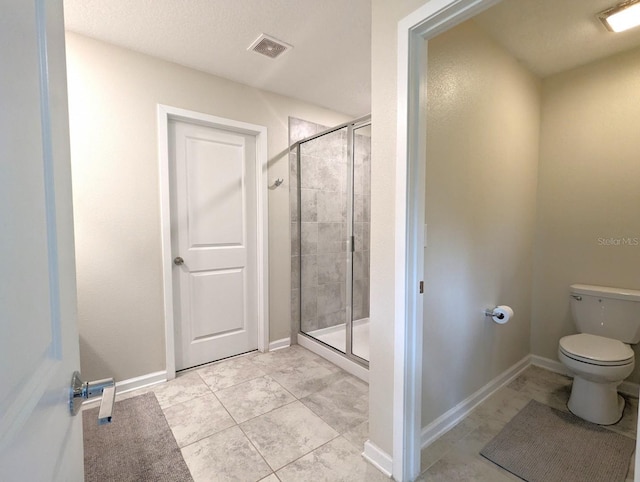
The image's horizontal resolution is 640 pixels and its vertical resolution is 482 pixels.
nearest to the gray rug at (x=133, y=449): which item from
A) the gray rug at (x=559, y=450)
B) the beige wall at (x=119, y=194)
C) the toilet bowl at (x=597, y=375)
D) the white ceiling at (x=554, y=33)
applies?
the beige wall at (x=119, y=194)

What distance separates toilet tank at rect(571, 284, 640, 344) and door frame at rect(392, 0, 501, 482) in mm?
1771

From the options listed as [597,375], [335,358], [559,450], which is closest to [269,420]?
[335,358]

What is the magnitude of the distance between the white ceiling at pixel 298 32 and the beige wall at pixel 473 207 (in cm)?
21

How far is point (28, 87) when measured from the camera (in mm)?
403

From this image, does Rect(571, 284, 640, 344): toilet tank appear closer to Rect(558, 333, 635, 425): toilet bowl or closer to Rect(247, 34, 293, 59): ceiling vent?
Rect(558, 333, 635, 425): toilet bowl

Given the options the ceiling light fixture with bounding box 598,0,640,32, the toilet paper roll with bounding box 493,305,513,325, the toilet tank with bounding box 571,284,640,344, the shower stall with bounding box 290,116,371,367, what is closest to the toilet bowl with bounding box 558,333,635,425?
the toilet tank with bounding box 571,284,640,344

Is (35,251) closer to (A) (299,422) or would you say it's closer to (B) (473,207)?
(A) (299,422)

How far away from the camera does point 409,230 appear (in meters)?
1.31

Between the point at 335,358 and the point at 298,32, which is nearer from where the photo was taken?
the point at 298,32

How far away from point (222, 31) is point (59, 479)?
228cm

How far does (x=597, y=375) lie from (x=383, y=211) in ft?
5.59

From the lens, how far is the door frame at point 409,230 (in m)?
1.28

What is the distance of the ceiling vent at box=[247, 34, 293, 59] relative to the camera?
201cm

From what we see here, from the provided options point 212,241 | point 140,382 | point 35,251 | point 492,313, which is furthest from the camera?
point 212,241
